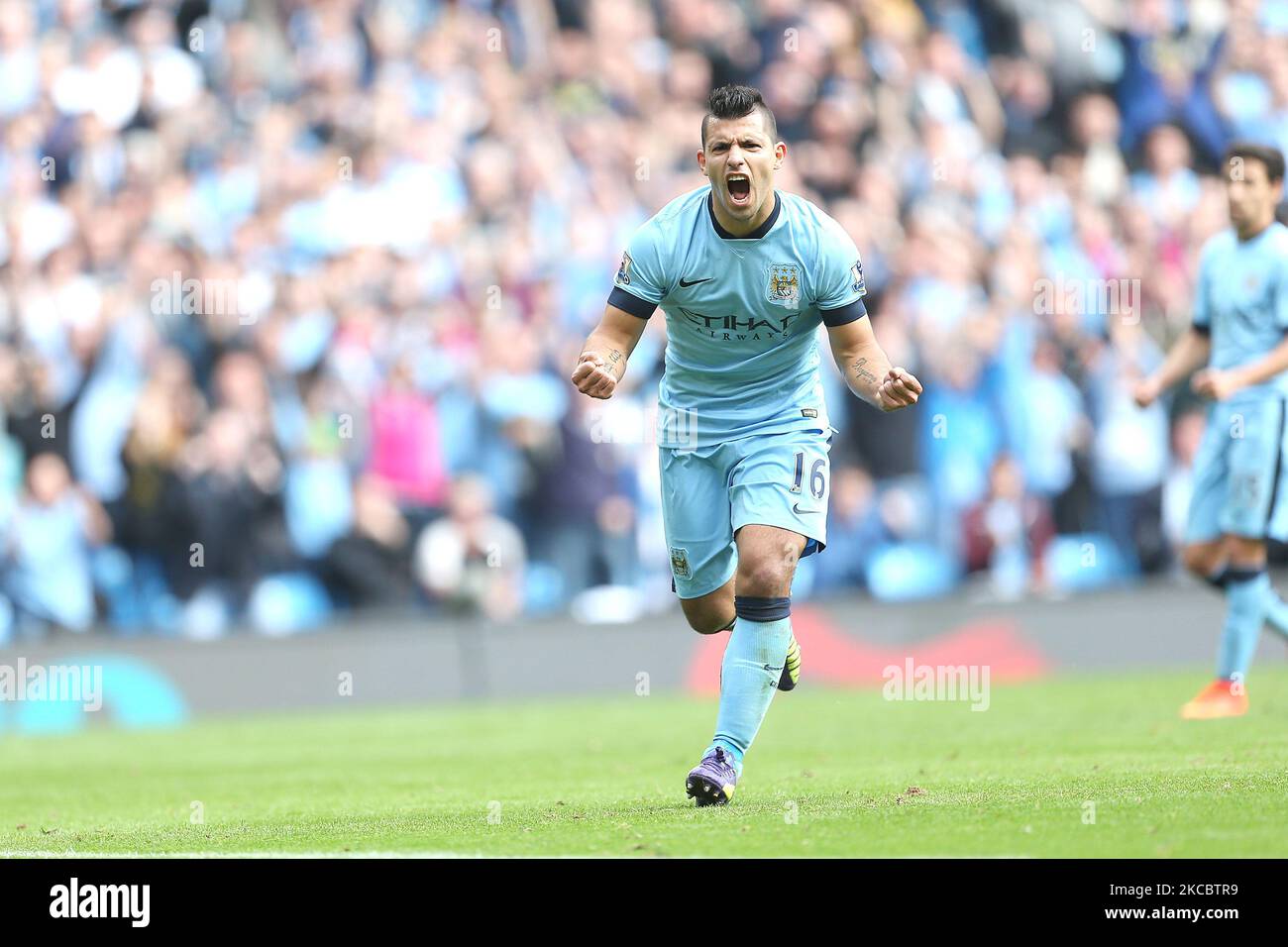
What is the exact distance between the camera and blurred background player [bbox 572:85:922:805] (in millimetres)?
8344

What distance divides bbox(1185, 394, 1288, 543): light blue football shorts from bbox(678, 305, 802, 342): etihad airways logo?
171 inches

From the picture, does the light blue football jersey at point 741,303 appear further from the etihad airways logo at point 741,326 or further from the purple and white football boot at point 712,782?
the purple and white football boot at point 712,782

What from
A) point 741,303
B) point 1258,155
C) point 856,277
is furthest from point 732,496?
point 1258,155

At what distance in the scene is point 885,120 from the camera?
1939cm

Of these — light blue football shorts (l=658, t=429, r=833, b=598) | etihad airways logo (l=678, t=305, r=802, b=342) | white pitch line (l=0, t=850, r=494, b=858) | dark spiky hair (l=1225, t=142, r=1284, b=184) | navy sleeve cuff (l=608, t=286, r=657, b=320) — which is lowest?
white pitch line (l=0, t=850, r=494, b=858)

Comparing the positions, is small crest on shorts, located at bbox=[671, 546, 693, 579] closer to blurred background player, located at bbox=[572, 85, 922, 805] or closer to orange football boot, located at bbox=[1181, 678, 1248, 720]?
blurred background player, located at bbox=[572, 85, 922, 805]

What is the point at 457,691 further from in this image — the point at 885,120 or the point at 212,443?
Result: the point at 885,120

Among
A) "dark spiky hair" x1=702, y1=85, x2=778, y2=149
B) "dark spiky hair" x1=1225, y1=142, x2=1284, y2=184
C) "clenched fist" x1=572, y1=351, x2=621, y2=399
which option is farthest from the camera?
"dark spiky hair" x1=1225, y1=142, x2=1284, y2=184

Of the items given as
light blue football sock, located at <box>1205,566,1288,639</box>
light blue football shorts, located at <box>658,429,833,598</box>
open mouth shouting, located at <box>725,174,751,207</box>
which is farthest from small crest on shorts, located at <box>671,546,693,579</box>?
light blue football sock, located at <box>1205,566,1288,639</box>

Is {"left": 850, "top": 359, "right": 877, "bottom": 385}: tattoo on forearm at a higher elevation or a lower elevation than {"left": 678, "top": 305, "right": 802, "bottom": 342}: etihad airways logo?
lower

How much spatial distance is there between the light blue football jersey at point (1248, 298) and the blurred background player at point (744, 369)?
3957 millimetres

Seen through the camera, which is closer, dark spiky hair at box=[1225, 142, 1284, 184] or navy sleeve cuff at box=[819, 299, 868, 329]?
navy sleeve cuff at box=[819, 299, 868, 329]
